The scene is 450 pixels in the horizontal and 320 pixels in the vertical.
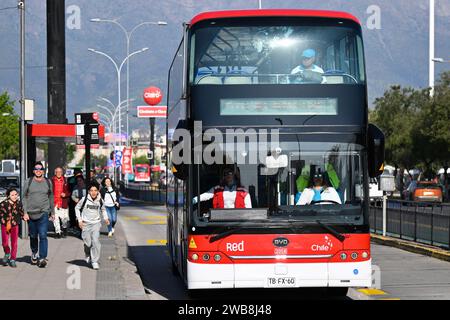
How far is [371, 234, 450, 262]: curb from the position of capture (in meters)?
21.6

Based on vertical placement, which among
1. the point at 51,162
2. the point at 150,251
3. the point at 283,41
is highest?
the point at 283,41

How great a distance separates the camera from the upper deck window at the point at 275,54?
1384cm

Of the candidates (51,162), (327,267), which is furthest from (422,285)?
(51,162)

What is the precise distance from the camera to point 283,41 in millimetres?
14055

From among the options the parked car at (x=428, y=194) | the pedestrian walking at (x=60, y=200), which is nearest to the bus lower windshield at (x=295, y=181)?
the pedestrian walking at (x=60, y=200)

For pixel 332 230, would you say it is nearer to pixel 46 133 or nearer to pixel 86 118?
pixel 86 118

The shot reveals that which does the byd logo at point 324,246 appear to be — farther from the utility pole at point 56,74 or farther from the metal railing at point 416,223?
the utility pole at point 56,74

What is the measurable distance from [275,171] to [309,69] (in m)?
1.46

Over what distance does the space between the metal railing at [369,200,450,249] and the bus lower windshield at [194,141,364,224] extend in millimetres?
9403

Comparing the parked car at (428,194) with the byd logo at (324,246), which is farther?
the parked car at (428,194)

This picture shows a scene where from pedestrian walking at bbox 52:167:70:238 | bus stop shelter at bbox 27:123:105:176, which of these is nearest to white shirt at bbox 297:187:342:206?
pedestrian walking at bbox 52:167:70:238

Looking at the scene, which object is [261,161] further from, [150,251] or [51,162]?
[51,162]

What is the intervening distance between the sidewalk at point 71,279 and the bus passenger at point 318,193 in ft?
8.28
